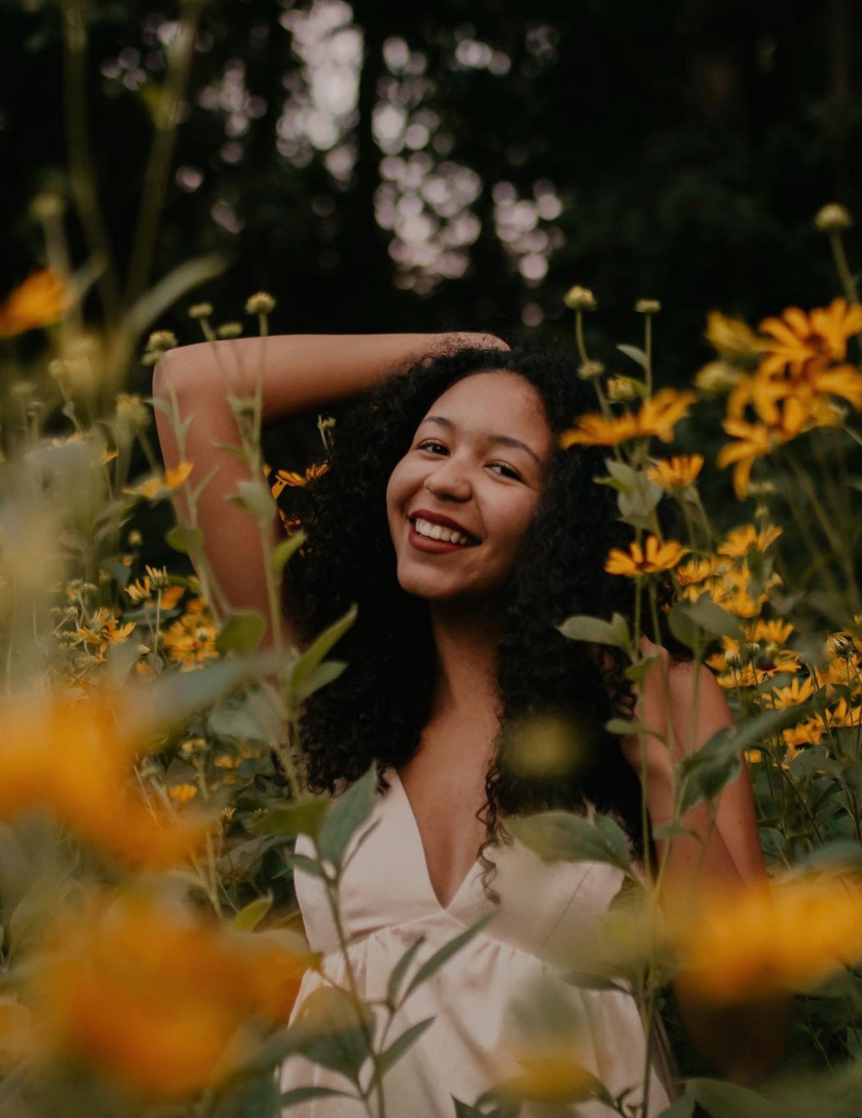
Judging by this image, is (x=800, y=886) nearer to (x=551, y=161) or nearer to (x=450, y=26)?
(x=551, y=161)

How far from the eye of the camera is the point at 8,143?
579 cm

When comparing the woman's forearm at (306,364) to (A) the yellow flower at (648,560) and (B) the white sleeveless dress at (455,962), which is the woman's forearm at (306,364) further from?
(A) the yellow flower at (648,560)

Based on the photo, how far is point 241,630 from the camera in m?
0.57

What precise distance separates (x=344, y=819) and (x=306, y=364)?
109 cm

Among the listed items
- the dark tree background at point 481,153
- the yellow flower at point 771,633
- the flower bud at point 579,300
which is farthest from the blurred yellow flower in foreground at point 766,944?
the dark tree background at point 481,153

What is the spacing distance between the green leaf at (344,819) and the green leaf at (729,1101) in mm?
250

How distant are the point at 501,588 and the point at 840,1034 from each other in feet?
1.81

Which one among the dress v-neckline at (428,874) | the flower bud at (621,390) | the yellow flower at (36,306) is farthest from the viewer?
the dress v-neckline at (428,874)

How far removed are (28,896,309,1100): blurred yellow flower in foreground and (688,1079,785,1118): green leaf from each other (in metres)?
0.32

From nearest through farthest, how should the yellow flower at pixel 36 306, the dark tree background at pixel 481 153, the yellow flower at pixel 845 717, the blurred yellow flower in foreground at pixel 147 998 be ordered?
the blurred yellow flower in foreground at pixel 147 998, the yellow flower at pixel 36 306, the yellow flower at pixel 845 717, the dark tree background at pixel 481 153

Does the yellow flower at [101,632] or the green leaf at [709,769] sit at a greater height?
the yellow flower at [101,632]

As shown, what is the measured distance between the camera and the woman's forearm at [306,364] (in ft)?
5.03

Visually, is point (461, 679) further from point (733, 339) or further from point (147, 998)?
point (147, 998)

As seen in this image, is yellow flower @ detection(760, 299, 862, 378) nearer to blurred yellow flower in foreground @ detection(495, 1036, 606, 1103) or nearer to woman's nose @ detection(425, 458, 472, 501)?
blurred yellow flower in foreground @ detection(495, 1036, 606, 1103)
